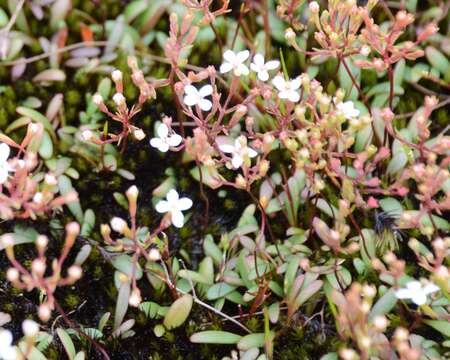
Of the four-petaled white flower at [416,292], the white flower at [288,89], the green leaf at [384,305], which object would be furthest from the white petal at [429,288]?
the white flower at [288,89]

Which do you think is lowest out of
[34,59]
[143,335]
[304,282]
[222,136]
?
[143,335]

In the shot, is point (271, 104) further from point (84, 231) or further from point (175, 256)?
point (84, 231)

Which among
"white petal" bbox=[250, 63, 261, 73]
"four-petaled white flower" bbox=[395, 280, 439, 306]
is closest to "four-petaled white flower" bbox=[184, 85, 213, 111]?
"white petal" bbox=[250, 63, 261, 73]

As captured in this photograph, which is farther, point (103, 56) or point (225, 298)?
point (103, 56)

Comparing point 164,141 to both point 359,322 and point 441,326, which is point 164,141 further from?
point 441,326

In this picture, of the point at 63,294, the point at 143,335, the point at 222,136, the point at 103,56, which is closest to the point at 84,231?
the point at 63,294

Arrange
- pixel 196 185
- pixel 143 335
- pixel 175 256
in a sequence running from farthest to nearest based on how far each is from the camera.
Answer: pixel 196 185, pixel 175 256, pixel 143 335
